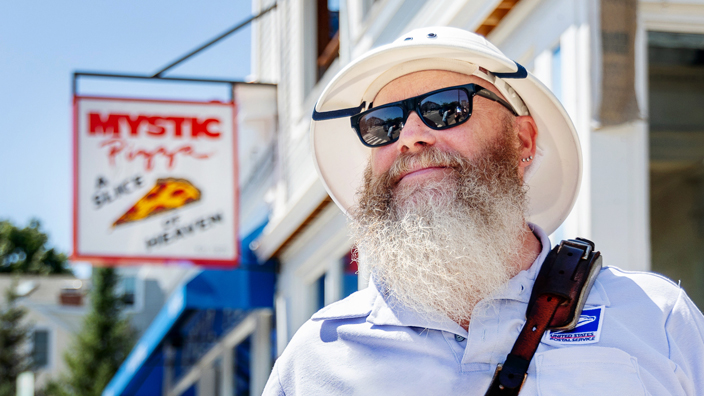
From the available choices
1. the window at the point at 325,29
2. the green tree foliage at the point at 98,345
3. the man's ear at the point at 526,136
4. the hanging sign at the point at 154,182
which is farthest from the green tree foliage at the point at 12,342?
the man's ear at the point at 526,136

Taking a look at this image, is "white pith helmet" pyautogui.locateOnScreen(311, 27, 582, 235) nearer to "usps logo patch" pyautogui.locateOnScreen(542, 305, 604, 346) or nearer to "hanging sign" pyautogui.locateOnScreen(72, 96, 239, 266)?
"usps logo patch" pyautogui.locateOnScreen(542, 305, 604, 346)

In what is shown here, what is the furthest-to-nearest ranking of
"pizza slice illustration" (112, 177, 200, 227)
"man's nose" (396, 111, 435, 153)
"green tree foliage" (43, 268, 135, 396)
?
"green tree foliage" (43, 268, 135, 396)
"pizza slice illustration" (112, 177, 200, 227)
"man's nose" (396, 111, 435, 153)

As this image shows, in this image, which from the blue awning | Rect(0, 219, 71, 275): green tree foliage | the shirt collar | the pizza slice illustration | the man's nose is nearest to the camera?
the shirt collar

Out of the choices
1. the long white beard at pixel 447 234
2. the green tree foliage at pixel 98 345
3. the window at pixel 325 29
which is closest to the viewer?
the long white beard at pixel 447 234

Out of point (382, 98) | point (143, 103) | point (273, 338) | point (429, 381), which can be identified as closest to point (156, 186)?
point (143, 103)

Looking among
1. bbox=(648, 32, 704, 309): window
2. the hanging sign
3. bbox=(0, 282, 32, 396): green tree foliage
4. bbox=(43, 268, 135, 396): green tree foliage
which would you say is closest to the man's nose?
bbox=(648, 32, 704, 309): window

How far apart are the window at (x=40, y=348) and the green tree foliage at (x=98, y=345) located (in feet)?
5.93

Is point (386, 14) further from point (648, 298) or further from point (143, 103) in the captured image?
point (648, 298)

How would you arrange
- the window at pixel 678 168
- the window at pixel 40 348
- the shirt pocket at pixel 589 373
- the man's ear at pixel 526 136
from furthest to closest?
the window at pixel 40 348 < the window at pixel 678 168 < the man's ear at pixel 526 136 < the shirt pocket at pixel 589 373

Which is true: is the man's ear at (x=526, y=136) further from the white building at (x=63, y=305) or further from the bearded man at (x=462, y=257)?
the white building at (x=63, y=305)

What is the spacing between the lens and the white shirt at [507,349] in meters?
1.60

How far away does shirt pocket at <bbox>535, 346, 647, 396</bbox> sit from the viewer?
1.57 metres

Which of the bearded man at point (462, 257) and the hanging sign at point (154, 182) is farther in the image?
the hanging sign at point (154, 182)

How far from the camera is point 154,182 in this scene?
291 inches
